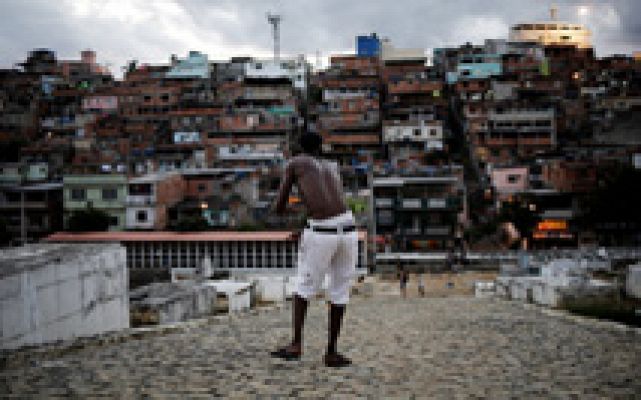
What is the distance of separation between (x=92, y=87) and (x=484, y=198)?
185 feet

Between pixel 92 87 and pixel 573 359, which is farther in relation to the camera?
pixel 92 87

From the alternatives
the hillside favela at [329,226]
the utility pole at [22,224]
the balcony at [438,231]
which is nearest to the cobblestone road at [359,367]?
the hillside favela at [329,226]

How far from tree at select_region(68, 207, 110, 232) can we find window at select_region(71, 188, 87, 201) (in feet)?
9.54

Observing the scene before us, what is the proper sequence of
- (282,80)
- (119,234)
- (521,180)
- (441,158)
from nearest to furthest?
(119,234), (521,180), (441,158), (282,80)

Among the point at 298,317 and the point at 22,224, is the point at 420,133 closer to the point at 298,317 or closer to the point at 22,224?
the point at 22,224

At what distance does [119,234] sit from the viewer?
4384cm

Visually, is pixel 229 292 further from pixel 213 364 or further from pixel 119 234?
pixel 119 234

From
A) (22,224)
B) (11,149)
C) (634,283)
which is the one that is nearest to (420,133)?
(22,224)

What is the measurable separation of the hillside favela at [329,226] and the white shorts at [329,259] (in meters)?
0.02

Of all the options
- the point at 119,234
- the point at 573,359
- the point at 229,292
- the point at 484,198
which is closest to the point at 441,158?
the point at 484,198

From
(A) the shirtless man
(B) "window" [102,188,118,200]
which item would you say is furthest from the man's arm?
(B) "window" [102,188,118,200]

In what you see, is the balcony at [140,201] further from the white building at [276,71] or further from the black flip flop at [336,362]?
the black flip flop at [336,362]

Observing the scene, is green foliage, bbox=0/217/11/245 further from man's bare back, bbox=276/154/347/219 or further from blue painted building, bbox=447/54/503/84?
man's bare back, bbox=276/154/347/219

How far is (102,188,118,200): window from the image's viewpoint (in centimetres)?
5300
